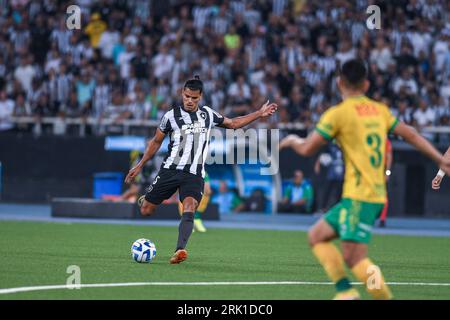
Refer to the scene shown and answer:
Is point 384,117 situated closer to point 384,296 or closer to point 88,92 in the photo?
point 384,296

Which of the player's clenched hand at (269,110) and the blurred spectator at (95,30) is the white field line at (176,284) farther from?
the blurred spectator at (95,30)

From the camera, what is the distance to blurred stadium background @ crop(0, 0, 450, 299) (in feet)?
88.1

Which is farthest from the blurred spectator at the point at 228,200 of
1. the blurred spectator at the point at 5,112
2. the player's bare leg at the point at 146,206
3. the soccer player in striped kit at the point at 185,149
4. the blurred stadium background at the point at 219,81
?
the soccer player in striped kit at the point at 185,149

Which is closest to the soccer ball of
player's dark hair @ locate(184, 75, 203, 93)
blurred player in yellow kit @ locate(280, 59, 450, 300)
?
player's dark hair @ locate(184, 75, 203, 93)

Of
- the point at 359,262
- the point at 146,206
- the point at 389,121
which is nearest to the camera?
the point at 359,262

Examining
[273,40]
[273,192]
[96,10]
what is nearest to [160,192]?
[273,192]

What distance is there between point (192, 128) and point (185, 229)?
1414 mm

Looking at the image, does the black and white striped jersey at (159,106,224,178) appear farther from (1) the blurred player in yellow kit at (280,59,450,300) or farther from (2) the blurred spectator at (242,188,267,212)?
(2) the blurred spectator at (242,188,267,212)

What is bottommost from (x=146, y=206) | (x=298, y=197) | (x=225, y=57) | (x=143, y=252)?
(x=298, y=197)

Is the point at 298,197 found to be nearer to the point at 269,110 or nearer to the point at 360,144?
the point at 269,110

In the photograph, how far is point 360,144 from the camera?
9.02 m

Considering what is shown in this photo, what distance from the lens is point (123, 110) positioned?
28297mm

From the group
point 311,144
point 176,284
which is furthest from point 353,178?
point 176,284

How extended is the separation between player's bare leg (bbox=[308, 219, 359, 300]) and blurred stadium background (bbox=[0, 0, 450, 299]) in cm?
1389
